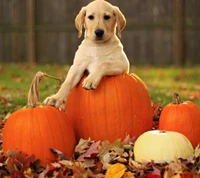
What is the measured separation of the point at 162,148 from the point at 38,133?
88 cm

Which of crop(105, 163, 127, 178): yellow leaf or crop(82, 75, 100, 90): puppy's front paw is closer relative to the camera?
crop(105, 163, 127, 178): yellow leaf

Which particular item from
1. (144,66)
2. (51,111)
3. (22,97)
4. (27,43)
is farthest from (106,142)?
(27,43)

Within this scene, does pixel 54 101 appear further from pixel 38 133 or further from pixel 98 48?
pixel 98 48

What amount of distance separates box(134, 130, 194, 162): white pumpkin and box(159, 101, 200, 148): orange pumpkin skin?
41cm

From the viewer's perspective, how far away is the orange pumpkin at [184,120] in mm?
3988

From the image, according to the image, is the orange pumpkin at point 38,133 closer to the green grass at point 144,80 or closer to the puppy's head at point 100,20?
the puppy's head at point 100,20

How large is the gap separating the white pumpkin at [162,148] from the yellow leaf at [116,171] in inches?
9.3

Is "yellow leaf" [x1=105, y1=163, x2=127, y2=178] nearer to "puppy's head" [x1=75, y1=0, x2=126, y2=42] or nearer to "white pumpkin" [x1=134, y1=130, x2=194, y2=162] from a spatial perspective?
"white pumpkin" [x1=134, y1=130, x2=194, y2=162]

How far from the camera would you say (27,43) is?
1357cm

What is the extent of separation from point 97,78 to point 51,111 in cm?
45

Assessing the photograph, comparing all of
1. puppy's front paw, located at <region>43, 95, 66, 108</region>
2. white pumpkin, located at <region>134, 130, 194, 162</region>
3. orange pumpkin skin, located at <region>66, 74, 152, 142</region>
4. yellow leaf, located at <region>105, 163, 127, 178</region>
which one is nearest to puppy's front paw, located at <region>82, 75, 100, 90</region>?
orange pumpkin skin, located at <region>66, 74, 152, 142</region>

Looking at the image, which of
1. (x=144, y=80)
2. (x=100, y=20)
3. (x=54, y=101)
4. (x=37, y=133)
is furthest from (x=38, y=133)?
(x=144, y=80)

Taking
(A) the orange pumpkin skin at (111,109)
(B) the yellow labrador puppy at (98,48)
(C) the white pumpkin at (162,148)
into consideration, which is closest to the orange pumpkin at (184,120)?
(A) the orange pumpkin skin at (111,109)

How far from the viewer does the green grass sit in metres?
6.82
